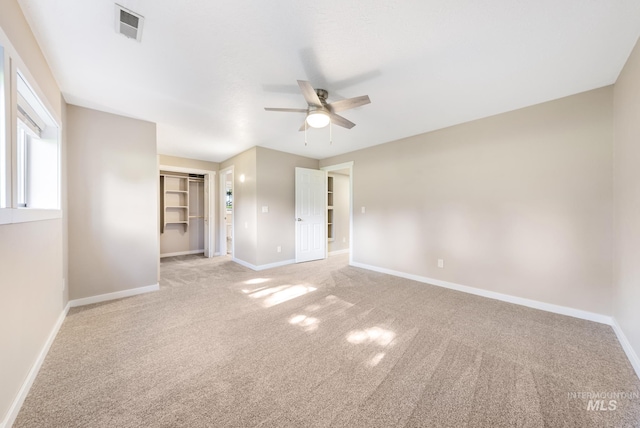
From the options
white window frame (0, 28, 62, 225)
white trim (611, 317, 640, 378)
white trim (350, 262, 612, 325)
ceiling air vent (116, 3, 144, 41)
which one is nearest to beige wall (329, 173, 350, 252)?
white trim (350, 262, 612, 325)

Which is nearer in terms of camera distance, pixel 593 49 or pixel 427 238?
pixel 593 49

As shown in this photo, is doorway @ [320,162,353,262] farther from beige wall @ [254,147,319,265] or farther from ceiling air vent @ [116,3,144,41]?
ceiling air vent @ [116,3,144,41]

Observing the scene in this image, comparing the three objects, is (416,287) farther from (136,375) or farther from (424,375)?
(136,375)

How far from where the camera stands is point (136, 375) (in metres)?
1.63

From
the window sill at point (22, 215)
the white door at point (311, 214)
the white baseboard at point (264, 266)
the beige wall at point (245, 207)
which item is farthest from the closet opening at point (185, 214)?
the window sill at point (22, 215)

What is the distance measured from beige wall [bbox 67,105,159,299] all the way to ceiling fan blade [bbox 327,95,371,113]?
2.72 m

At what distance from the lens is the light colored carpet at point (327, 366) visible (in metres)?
1.32

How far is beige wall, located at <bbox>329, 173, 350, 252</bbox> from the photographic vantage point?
20.7 ft

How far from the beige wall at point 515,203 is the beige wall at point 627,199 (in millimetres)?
156

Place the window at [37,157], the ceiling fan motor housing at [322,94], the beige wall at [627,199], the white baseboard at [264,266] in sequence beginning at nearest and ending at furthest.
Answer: the beige wall at [627,199]
the window at [37,157]
the ceiling fan motor housing at [322,94]
the white baseboard at [264,266]

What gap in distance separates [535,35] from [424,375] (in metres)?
2.59

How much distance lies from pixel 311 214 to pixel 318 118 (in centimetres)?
323

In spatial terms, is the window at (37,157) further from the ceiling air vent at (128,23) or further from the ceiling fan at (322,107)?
the ceiling fan at (322,107)

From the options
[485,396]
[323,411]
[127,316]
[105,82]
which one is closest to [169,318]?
[127,316]
